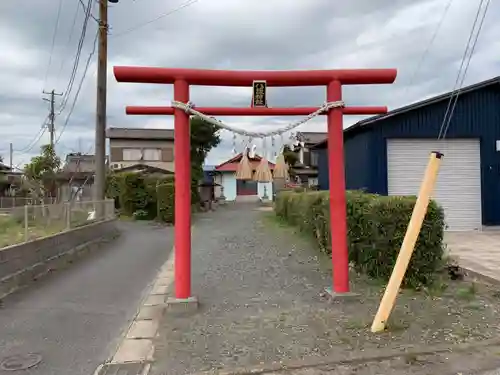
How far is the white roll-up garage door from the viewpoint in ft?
47.1

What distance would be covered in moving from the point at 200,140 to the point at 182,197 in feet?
75.9

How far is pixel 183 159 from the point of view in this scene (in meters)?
6.01

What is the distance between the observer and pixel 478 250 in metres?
10.1

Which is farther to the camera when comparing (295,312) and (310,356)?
(295,312)

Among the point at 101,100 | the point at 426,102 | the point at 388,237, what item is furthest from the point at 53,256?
the point at 426,102

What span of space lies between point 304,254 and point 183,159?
5219mm

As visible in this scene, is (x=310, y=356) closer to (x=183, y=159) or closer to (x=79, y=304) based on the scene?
(x=183, y=159)

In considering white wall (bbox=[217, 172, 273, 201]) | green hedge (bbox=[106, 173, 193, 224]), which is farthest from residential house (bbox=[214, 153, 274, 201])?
green hedge (bbox=[106, 173, 193, 224])

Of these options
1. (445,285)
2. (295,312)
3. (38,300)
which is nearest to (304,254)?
(445,285)

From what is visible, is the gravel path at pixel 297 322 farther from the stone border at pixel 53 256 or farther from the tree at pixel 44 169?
the tree at pixel 44 169

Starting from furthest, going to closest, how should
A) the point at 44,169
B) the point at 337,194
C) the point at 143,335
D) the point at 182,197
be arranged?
1. the point at 44,169
2. the point at 337,194
3. the point at 182,197
4. the point at 143,335

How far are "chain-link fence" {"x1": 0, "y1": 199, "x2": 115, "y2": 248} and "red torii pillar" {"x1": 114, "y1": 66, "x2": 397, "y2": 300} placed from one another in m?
3.42

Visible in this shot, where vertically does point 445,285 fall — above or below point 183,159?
below

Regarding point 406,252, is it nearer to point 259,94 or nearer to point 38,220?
point 259,94
